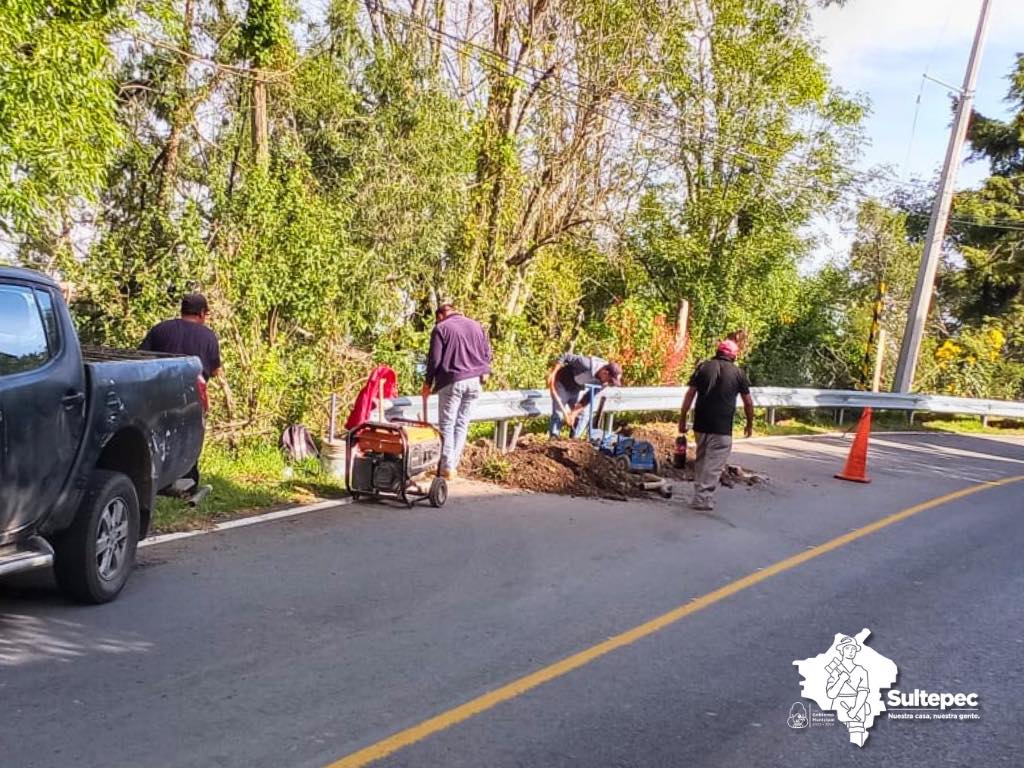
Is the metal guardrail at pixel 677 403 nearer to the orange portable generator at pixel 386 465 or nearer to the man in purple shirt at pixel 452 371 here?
the man in purple shirt at pixel 452 371

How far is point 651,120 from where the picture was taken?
21094 millimetres

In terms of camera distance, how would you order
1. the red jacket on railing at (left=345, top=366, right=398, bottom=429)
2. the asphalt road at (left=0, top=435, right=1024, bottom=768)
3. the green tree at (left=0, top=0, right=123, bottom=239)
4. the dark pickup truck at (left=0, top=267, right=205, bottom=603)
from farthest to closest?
1. the red jacket on railing at (left=345, top=366, right=398, bottom=429)
2. the green tree at (left=0, top=0, right=123, bottom=239)
3. the dark pickup truck at (left=0, top=267, right=205, bottom=603)
4. the asphalt road at (left=0, top=435, right=1024, bottom=768)

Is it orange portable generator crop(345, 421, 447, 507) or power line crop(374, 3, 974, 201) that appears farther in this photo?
power line crop(374, 3, 974, 201)

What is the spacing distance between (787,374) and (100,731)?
22334 mm

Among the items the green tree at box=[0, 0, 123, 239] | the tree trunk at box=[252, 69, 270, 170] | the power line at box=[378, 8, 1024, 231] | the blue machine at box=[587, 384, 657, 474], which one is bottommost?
the blue machine at box=[587, 384, 657, 474]

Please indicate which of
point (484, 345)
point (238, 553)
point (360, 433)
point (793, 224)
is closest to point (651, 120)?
point (793, 224)

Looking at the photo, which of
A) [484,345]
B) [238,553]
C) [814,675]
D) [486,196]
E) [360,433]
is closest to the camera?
[814,675]

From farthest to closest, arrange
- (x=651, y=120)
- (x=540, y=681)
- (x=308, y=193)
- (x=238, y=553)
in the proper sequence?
(x=651, y=120) → (x=308, y=193) → (x=238, y=553) → (x=540, y=681)

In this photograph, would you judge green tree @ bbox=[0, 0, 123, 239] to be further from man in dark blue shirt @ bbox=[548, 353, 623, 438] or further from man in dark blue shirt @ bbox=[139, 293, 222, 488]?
man in dark blue shirt @ bbox=[548, 353, 623, 438]

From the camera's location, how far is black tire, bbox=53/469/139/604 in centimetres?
557

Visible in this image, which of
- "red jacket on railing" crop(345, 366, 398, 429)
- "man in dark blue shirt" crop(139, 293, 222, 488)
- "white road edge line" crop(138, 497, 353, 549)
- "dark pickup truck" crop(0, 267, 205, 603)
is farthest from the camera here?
"red jacket on railing" crop(345, 366, 398, 429)

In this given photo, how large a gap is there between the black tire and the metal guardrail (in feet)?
15.4

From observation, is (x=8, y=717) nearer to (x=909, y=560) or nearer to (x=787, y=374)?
(x=909, y=560)

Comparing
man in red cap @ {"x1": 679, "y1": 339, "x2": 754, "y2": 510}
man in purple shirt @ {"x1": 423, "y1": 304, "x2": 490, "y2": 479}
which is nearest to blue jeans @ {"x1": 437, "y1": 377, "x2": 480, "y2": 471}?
man in purple shirt @ {"x1": 423, "y1": 304, "x2": 490, "y2": 479}
